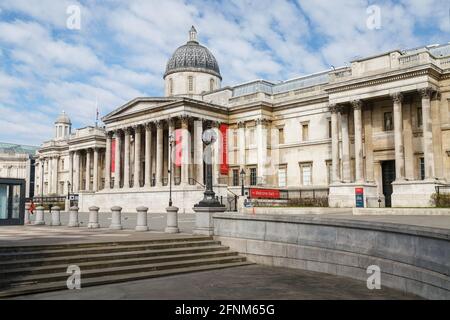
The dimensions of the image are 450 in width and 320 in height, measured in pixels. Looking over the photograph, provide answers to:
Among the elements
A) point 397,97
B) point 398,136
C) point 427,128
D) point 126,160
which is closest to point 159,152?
point 126,160

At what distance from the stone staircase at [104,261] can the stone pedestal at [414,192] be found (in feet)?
82.9

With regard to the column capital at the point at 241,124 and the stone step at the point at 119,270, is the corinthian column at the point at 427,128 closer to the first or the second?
the column capital at the point at 241,124

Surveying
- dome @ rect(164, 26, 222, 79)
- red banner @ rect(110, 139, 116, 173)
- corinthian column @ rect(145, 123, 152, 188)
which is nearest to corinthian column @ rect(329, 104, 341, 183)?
corinthian column @ rect(145, 123, 152, 188)

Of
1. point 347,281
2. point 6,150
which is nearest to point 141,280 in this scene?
point 347,281

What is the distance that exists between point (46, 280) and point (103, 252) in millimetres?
2806

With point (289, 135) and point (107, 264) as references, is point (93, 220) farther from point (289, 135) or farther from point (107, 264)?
point (289, 135)

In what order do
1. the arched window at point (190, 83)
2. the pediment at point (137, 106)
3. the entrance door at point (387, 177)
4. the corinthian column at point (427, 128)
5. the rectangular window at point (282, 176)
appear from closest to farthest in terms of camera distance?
the corinthian column at point (427, 128) → the entrance door at point (387, 177) → the rectangular window at point (282, 176) → the pediment at point (137, 106) → the arched window at point (190, 83)

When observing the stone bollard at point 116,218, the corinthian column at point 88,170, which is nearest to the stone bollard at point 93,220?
the stone bollard at point 116,218

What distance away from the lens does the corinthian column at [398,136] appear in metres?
39.5

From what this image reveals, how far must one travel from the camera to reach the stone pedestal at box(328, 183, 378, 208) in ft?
133

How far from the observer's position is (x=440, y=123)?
1570 inches

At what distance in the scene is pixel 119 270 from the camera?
12906 millimetres

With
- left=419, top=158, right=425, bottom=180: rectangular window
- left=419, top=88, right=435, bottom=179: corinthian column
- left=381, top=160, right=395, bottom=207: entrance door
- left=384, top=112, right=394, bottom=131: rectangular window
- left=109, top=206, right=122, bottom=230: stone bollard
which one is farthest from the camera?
left=381, top=160, right=395, bottom=207: entrance door

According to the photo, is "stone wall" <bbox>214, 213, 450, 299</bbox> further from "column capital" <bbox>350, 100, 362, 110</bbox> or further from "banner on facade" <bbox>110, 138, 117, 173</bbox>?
"banner on facade" <bbox>110, 138, 117, 173</bbox>
